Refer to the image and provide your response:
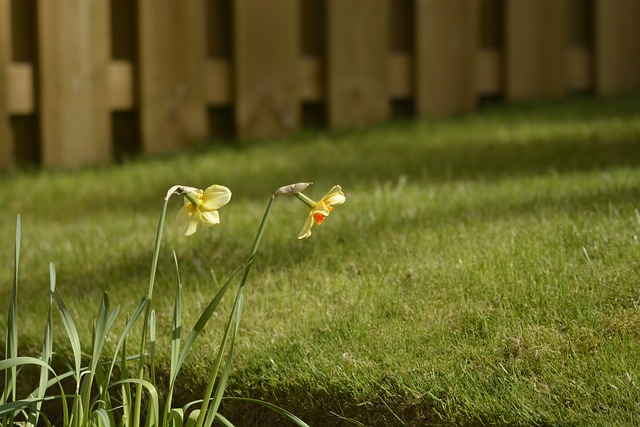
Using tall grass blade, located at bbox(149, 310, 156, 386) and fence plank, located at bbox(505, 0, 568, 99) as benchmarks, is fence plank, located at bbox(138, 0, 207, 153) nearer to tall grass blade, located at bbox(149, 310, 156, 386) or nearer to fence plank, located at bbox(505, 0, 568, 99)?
fence plank, located at bbox(505, 0, 568, 99)

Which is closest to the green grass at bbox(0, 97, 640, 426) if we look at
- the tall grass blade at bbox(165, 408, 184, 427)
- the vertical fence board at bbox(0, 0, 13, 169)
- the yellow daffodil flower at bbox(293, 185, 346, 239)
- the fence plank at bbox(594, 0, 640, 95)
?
the vertical fence board at bbox(0, 0, 13, 169)

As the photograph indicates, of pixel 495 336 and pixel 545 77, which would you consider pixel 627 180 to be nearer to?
pixel 495 336

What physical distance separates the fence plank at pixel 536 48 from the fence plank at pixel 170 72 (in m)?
1.98

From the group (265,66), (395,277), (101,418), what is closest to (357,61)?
(265,66)

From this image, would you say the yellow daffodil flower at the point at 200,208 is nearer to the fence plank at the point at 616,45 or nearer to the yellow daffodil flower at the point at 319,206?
the yellow daffodil flower at the point at 319,206

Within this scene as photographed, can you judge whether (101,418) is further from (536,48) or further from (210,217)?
(536,48)

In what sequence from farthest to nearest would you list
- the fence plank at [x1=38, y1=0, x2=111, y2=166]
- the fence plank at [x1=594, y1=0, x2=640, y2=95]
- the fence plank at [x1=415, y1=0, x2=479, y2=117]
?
the fence plank at [x1=594, y1=0, x2=640, y2=95]
the fence plank at [x1=415, y1=0, x2=479, y2=117]
the fence plank at [x1=38, y1=0, x2=111, y2=166]

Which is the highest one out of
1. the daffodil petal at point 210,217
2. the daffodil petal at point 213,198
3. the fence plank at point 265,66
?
the fence plank at point 265,66

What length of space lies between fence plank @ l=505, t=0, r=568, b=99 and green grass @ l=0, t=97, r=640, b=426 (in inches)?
59.0

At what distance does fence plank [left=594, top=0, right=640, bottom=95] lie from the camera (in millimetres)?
6328

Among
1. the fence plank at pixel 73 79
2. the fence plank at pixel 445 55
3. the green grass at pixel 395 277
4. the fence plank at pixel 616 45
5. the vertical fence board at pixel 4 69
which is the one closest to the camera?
the green grass at pixel 395 277

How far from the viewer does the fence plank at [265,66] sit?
5055mm

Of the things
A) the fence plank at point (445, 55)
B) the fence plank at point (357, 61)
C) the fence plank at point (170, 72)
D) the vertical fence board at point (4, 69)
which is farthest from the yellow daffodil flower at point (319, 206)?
the fence plank at point (445, 55)

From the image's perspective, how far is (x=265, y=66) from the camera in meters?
5.12
